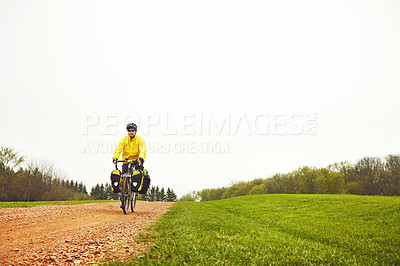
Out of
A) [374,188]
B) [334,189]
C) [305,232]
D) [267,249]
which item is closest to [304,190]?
[334,189]

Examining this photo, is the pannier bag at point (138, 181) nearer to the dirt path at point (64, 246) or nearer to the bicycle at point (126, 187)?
the bicycle at point (126, 187)

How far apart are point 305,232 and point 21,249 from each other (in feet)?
32.0

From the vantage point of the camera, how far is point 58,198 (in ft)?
198

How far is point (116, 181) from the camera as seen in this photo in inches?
431

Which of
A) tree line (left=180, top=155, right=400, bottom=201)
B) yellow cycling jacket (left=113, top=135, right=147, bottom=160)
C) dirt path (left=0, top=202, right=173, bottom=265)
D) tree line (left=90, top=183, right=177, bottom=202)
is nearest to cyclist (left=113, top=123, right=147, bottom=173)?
yellow cycling jacket (left=113, top=135, right=147, bottom=160)

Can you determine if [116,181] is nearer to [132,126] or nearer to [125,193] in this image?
[125,193]

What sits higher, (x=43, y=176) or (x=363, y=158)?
(x=363, y=158)

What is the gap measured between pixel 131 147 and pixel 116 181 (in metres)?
2.05

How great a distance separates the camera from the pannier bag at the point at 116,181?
10.9 m

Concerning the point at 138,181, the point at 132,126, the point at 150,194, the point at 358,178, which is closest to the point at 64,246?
the point at 138,181

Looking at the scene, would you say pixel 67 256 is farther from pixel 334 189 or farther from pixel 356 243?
pixel 334 189

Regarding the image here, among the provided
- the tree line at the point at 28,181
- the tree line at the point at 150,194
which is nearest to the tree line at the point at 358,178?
the tree line at the point at 150,194

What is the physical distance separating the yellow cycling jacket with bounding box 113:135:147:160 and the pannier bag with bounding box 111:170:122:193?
3.65ft

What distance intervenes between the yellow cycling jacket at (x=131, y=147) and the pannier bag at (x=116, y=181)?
3.65 ft
